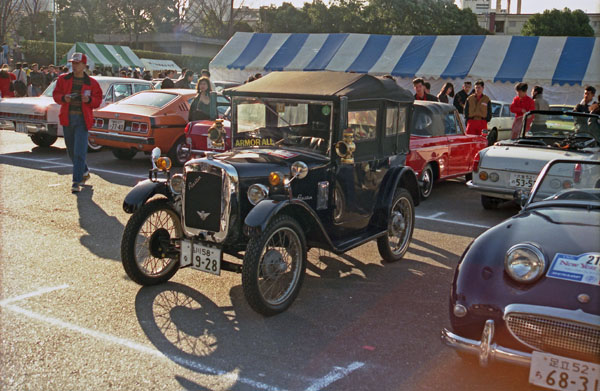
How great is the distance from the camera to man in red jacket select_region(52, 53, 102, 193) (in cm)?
902

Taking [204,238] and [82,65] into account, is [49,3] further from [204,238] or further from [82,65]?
[204,238]

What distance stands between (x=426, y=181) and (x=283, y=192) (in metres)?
5.42

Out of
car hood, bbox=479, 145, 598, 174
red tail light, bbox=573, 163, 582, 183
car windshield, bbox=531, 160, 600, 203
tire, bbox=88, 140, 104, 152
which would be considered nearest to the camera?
car windshield, bbox=531, 160, 600, 203

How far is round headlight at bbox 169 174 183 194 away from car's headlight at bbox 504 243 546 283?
285cm

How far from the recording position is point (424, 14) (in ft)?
159

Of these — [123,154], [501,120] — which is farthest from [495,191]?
[501,120]

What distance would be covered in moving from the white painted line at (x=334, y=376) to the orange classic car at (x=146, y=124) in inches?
319

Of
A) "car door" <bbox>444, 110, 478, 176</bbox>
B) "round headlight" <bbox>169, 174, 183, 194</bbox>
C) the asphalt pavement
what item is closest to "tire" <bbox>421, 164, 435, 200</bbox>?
"car door" <bbox>444, 110, 478, 176</bbox>

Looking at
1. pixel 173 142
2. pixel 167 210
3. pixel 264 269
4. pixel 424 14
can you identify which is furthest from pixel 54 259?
pixel 424 14

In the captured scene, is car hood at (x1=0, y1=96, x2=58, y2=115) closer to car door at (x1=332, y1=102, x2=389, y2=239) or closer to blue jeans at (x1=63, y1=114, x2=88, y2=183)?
blue jeans at (x1=63, y1=114, x2=88, y2=183)

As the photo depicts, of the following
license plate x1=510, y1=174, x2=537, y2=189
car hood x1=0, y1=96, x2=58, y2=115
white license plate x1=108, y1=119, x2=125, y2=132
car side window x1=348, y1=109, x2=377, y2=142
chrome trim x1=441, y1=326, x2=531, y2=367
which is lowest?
chrome trim x1=441, y1=326, x2=531, y2=367

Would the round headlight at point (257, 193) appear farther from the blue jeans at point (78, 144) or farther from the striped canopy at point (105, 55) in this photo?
the striped canopy at point (105, 55)

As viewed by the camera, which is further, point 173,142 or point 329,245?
point 173,142

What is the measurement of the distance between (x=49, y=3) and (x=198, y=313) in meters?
68.1
